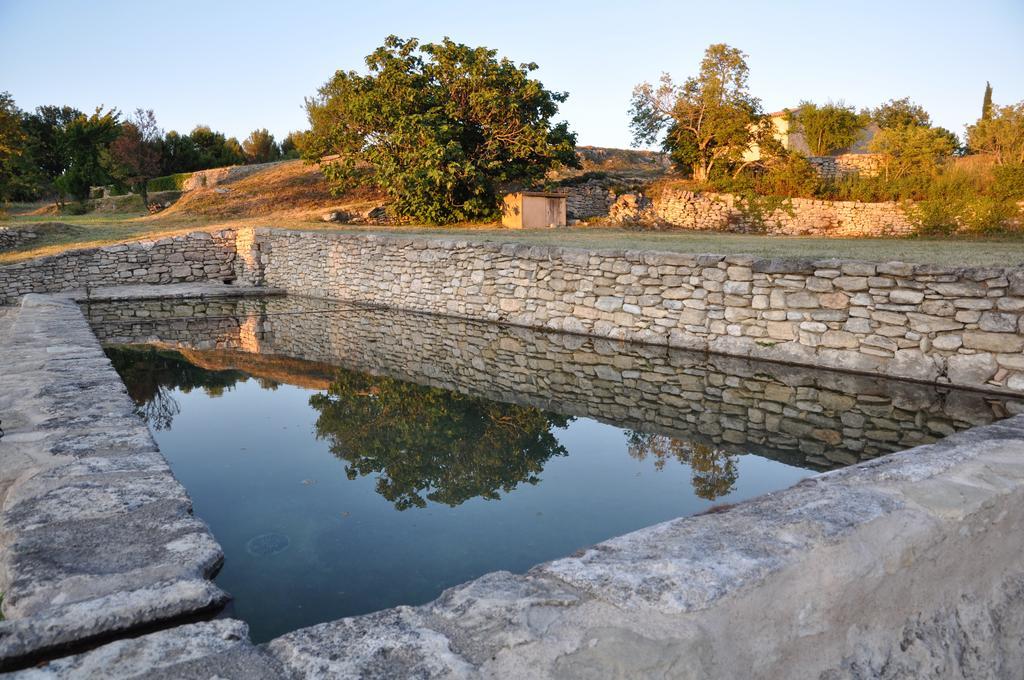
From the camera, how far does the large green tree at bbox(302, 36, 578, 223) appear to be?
2056 centimetres

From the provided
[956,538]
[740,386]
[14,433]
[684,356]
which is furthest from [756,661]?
[684,356]

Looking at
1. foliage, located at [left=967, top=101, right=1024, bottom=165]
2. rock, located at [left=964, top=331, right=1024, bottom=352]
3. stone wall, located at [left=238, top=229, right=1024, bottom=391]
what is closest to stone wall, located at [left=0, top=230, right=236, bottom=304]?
stone wall, located at [left=238, top=229, right=1024, bottom=391]

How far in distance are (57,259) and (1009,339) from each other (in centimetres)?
1778

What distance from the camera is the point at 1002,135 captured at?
18.9m

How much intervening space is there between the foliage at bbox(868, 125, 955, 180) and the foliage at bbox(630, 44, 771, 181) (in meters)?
4.06

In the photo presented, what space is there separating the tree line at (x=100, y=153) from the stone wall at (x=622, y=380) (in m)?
26.8

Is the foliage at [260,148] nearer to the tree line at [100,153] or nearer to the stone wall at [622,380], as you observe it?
the tree line at [100,153]

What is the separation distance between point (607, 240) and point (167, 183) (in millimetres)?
27547

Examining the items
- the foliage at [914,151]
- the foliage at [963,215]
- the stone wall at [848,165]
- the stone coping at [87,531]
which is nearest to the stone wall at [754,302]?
the stone coping at [87,531]

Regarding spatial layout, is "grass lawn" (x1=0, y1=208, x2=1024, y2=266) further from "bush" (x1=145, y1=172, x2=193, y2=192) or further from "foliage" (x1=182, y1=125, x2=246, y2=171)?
"foliage" (x1=182, y1=125, x2=246, y2=171)

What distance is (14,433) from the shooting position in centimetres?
396

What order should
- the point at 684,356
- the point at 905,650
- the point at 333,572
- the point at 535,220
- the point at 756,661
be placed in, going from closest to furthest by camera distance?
the point at 756,661 < the point at 905,650 < the point at 333,572 < the point at 684,356 < the point at 535,220

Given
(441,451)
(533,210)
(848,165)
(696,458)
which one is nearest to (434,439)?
(441,451)

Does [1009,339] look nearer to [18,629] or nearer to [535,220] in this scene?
[18,629]
